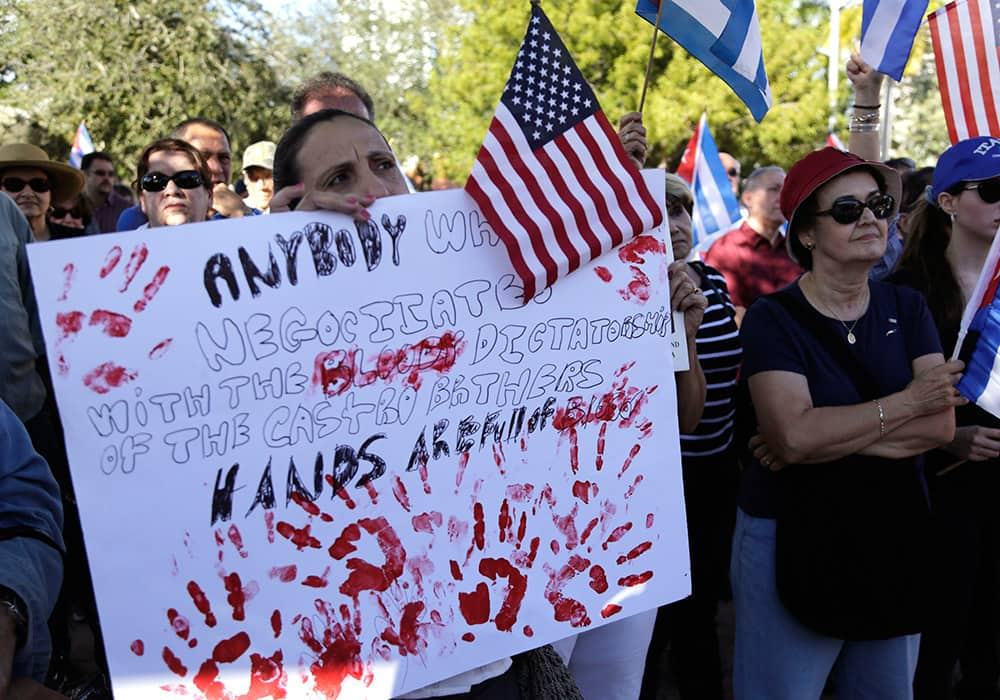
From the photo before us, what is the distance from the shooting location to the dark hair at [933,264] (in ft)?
12.4

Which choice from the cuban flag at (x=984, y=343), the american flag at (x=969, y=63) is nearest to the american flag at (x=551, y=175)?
the cuban flag at (x=984, y=343)

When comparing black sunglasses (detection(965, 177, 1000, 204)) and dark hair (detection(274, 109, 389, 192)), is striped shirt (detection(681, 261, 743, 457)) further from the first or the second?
dark hair (detection(274, 109, 389, 192))

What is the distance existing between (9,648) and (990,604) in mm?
3521

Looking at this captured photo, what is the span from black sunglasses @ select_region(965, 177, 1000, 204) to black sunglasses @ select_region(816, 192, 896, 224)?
89 cm

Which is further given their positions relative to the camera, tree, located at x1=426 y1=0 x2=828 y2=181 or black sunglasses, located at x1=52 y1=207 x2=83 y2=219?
tree, located at x1=426 y1=0 x2=828 y2=181

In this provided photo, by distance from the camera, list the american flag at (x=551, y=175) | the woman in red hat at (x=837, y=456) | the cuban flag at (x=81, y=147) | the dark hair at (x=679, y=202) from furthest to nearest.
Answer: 1. the cuban flag at (x=81, y=147)
2. the dark hair at (x=679, y=202)
3. the woman in red hat at (x=837, y=456)
4. the american flag at (x=551, y=175)

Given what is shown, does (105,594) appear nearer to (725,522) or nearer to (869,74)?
(725,522)

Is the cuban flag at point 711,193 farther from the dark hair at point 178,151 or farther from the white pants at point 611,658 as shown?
the white pants at point 611,658

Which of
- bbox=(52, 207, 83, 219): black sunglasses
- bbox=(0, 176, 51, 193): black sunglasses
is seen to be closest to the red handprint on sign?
bbox=(0, 176, 51, 193): black sunglasses

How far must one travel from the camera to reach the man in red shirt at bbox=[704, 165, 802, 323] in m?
6.41

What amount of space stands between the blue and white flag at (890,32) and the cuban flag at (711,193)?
4.14m

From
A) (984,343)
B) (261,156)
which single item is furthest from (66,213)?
(984,343)

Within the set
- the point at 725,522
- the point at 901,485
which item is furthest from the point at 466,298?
the point at 725,522

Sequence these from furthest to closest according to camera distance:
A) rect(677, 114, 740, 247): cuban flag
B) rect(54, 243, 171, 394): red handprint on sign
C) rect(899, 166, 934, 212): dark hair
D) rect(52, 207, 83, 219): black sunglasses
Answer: rect(677, 114, 740, 247): cuban flag → rect(52, 207, 83, 219): black sunglasses → rect(899, 166, 934, 212): dark hair → rect(54, 243, 171, 394): red handprint on sign
